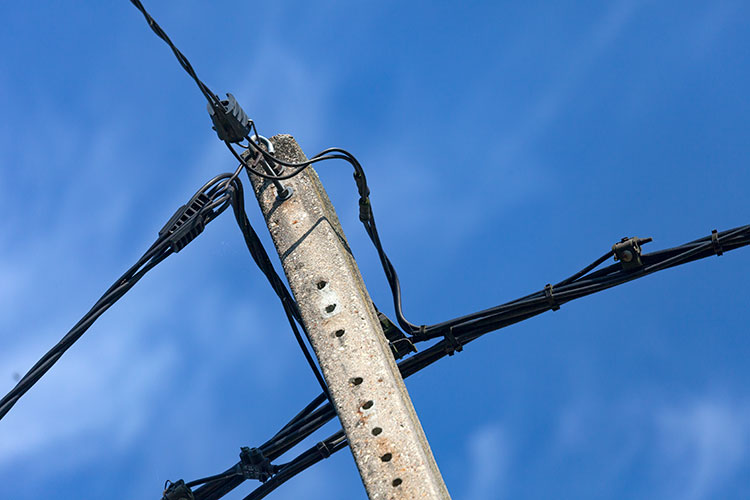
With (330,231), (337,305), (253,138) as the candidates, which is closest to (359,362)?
(337,305)

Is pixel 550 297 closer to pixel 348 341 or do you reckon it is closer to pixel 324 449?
pixel 348 341

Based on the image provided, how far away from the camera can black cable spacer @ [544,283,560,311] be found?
19.2 feet

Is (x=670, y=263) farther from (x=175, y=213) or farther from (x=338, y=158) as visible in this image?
(x=175, y=213)

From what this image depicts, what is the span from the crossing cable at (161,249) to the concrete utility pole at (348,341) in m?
0.36

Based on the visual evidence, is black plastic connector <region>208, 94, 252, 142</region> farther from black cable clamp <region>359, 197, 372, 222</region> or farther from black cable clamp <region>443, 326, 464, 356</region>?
black cable clamp <region>443, 326, 464, 356</region>

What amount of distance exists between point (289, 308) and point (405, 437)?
1.43m

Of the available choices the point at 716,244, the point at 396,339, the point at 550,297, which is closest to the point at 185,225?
the point at 396,339

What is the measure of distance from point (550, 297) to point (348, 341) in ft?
4.20

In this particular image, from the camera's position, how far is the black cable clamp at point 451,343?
240 inches

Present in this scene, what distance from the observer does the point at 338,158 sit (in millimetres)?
5996

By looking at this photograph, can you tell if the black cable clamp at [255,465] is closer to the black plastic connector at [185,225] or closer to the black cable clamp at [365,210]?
the black plastic connector at [185,225]

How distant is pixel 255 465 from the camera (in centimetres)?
622

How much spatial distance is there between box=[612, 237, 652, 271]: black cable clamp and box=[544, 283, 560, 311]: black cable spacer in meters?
0.43

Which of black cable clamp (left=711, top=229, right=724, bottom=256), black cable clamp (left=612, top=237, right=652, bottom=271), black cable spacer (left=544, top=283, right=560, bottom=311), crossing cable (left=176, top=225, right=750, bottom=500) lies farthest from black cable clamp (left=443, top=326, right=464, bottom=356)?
black cable clamp (left=711, top=229, right=724, bottom=256)
